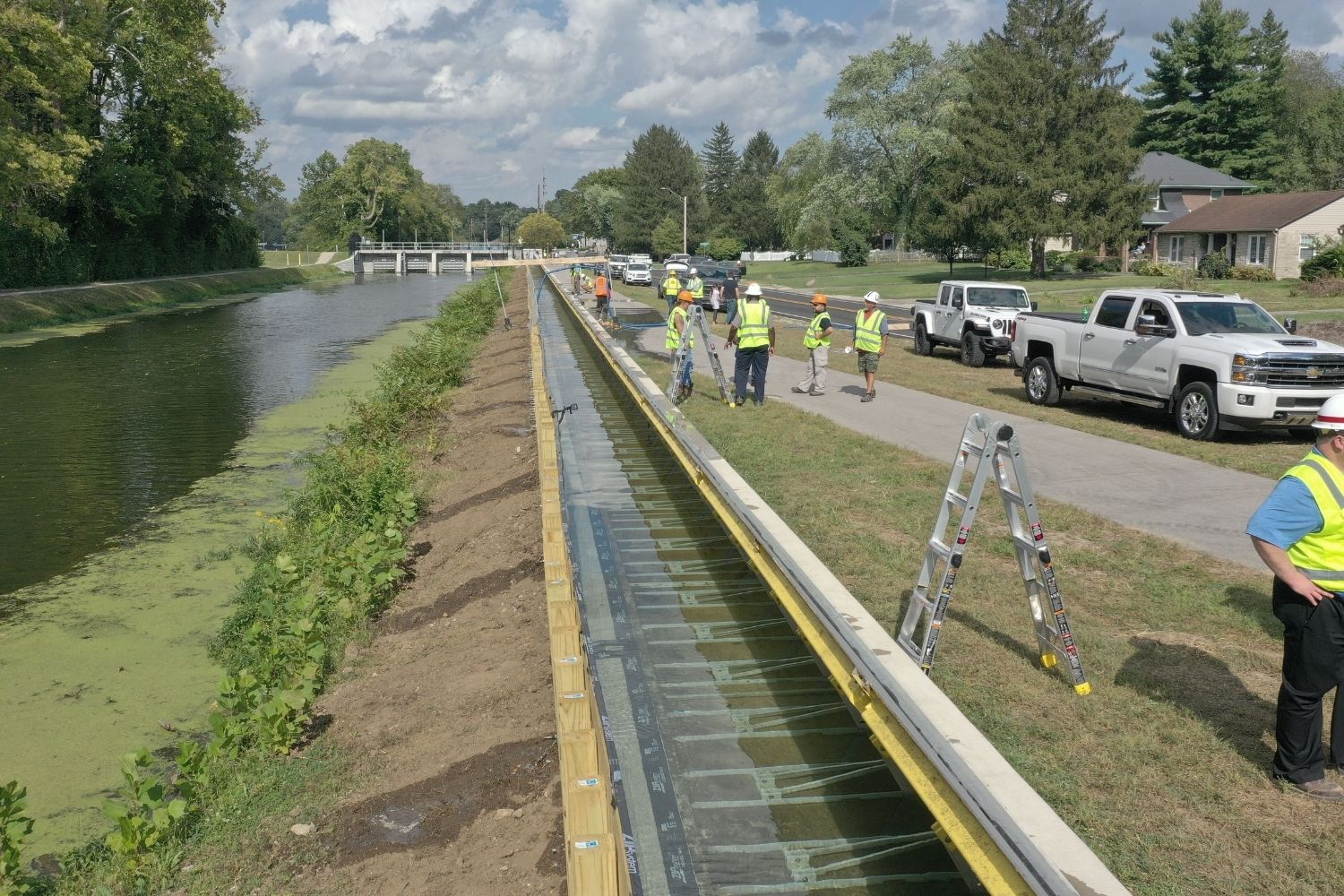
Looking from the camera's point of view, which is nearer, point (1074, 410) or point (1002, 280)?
point (1074, 410)

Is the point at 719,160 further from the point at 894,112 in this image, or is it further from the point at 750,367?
the point at 750,367

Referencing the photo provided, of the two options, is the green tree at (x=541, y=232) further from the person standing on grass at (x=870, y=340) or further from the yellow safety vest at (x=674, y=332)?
the person standing on grass at (x=870, y=340)

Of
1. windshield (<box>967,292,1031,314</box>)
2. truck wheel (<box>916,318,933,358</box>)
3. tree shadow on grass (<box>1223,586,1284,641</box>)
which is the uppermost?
windshield (<box>967,292,1031,314</box>)

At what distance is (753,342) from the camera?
53.8 ft

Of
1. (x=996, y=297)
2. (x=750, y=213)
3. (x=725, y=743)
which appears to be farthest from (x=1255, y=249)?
(x=750, y=213)

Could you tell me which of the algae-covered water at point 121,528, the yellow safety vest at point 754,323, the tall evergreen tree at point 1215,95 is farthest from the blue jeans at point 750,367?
the tall evergreen tree at point 1215,95

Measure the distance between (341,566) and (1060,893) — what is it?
786 cm

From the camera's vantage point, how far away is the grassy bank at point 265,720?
5688 millimetres

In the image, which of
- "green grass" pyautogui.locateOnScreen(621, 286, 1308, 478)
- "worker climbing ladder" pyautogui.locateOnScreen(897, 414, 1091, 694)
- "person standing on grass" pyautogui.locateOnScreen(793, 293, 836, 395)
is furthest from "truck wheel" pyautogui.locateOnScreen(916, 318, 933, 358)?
"worker climbing ladder" pyautogui.locateOnScreen(897, 414, 1091, 694)

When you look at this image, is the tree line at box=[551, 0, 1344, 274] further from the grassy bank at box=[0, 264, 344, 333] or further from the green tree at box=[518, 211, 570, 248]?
the green tree at box=[518, 211, 570, 248]

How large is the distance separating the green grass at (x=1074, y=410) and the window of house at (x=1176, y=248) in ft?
132

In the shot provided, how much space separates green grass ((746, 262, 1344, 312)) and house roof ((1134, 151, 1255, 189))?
425 inches

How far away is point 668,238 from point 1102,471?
363 feet

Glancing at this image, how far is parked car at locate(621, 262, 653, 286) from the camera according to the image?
203 ft
